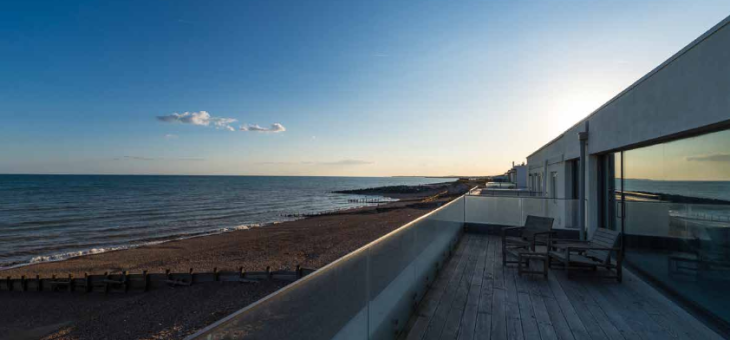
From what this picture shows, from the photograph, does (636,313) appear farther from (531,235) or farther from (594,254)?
(531,235)

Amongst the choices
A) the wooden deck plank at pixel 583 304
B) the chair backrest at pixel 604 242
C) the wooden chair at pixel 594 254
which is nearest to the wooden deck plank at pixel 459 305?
the wooden deck plank at pixel 583 304

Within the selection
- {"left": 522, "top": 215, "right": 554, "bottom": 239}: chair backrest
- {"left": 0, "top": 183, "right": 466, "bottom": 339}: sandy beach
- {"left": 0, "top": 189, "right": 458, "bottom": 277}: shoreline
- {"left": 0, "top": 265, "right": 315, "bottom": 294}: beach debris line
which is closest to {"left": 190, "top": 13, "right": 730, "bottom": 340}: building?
{"left": 522, "top": 215, "right": 554, "bottom": 239}: chair backrest

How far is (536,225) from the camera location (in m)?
6.64

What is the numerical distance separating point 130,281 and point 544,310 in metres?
12.5

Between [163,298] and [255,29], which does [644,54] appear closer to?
[163,298]

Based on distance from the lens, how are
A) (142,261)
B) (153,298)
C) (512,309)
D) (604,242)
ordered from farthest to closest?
(142,261)
(153,298)
(604,242)
(512,309)

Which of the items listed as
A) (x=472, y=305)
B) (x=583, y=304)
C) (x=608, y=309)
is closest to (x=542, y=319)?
(x=472, y=305)

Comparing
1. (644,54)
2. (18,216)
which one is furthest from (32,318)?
(18,216)

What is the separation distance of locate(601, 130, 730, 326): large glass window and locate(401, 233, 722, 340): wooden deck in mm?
313

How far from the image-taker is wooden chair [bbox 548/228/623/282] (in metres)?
4.85

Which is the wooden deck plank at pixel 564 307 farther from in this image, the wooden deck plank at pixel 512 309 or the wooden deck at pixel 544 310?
the wooden deck plank at pixel 512 309

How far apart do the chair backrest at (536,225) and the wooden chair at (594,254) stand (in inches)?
30.0

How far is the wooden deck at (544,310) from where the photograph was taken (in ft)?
10.4

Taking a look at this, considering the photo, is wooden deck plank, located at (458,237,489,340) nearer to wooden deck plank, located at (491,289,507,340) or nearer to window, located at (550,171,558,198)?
wooden deck plank, located at (491,289,507,340)
